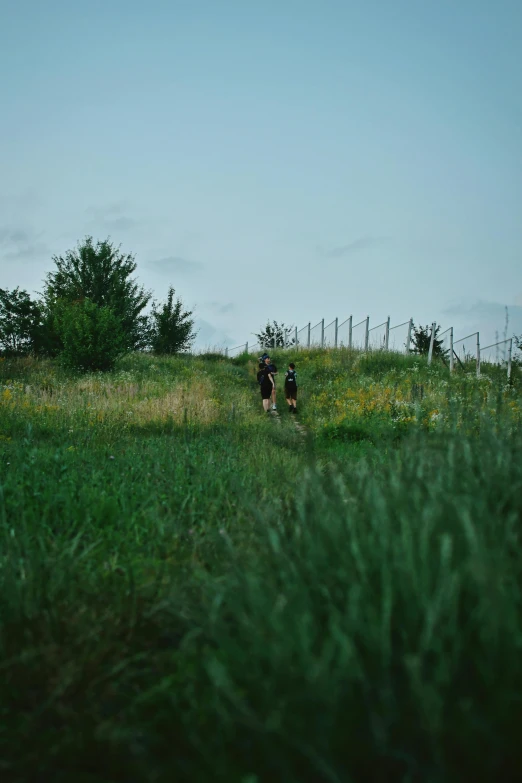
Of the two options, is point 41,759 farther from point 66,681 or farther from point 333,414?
point 333,414

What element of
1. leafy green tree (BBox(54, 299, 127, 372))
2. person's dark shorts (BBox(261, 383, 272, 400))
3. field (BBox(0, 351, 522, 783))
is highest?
leafy green tree (BBox(54, 299, 127, 372))

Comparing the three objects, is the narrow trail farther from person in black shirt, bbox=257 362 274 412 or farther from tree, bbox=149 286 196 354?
tree, bbox=149 286 196 354

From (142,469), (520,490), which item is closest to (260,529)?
(520,490)

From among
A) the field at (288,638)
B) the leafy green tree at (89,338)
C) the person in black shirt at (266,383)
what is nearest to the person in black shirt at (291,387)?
the person in black shirt at (266,383)

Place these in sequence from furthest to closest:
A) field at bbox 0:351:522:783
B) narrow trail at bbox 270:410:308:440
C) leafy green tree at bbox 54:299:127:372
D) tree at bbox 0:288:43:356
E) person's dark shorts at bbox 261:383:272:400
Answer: tree at bbox 0:288:43:356 < leafy green tree at bbox 54:299:127:372 < person's dark shorts at bbox 261:383:272:400 < narrow trail at bbox 270:410:308:440 < field at bbox 0:351:522:783

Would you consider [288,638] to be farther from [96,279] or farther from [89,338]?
[96,279]

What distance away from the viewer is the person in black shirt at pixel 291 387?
54.7ft

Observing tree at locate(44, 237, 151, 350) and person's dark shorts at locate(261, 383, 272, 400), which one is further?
tree at locate(44, 237, 151, 350)

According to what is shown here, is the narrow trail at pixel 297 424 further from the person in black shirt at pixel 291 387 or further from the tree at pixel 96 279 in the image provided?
the tree at pixel 96 279

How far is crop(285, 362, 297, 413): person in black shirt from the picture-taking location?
16.7m

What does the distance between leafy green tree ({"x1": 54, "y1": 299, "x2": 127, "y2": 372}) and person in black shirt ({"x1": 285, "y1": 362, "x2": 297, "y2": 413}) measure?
26.2ft

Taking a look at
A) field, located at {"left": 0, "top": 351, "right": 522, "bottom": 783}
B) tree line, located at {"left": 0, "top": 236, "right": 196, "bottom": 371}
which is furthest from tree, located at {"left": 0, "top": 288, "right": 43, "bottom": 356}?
field, located at {"left": 0, "top": 351, "right": 522, "bottom": 783}

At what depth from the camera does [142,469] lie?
657 cm

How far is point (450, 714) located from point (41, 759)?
4.66 ft
